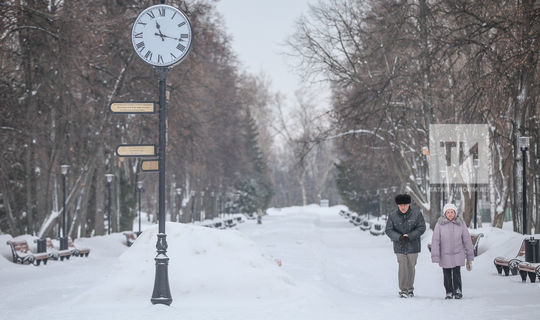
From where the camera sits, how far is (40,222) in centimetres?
2944

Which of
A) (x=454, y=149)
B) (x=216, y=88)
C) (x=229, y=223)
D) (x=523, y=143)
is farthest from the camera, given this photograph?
(x=229, y=223)

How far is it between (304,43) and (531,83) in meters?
13.7

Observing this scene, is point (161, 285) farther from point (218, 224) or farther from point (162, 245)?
point (218, 224)

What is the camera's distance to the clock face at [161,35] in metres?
12.3

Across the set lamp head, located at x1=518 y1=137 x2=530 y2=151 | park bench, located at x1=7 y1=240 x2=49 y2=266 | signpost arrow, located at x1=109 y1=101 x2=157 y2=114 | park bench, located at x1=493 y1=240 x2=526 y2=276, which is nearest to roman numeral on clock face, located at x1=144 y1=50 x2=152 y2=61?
signpost arrow, located at x1=109 y1=101 x2=157 y2=114

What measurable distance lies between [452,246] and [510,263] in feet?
17.5

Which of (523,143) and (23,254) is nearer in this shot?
(523,143)

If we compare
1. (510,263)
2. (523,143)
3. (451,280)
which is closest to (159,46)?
(451,280)

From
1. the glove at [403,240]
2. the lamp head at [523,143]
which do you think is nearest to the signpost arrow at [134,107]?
the glove at [403,240]

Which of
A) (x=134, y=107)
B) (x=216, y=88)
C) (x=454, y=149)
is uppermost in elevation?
(x=216, y=88)

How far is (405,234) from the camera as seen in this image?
1273cm

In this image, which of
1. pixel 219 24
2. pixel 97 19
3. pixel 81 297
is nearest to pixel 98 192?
pixel 219 24

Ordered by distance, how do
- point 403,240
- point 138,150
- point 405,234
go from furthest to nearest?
point 403,240 → point 405,234 → point 138,150

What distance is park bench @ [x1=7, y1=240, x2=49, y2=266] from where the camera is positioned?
2328 centimetres
